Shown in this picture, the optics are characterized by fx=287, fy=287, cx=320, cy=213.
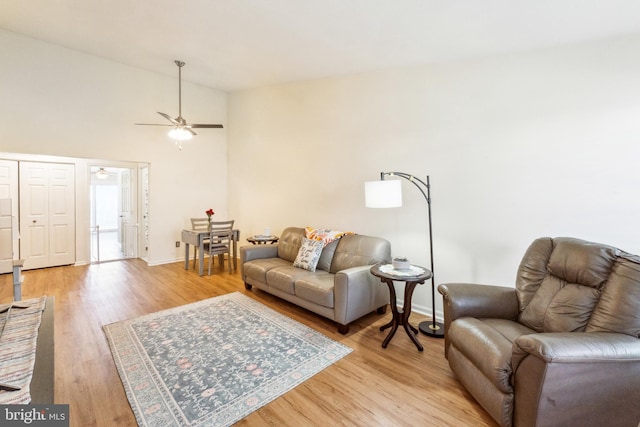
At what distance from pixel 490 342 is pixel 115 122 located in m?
6.03

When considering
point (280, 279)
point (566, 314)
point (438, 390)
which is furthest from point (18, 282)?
point (566, 314)

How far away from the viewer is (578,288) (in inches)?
76.9

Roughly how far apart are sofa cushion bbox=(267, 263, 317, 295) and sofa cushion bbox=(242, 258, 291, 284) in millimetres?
117

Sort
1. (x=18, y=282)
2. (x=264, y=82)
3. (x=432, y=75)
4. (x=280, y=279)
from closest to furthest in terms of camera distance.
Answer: (x=18, y=282) < (x=432, y=75) < (x=280, y=279) < (x=264, y=82)

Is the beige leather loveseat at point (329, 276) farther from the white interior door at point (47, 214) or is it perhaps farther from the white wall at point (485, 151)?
the white interior door at point (47, 214)

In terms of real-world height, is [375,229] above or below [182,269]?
above

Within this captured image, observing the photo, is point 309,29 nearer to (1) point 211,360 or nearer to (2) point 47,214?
(1) point 211,360

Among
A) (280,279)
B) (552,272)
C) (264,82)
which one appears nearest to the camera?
(552,272)

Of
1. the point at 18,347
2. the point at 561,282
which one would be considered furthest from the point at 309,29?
the point at 18,347

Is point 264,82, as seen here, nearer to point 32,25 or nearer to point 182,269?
point 32,25

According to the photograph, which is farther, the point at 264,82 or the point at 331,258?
the point at 264,82

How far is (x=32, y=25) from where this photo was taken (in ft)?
12.4

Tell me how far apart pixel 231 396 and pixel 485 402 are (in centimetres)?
160

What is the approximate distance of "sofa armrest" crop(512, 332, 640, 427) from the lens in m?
1.42
